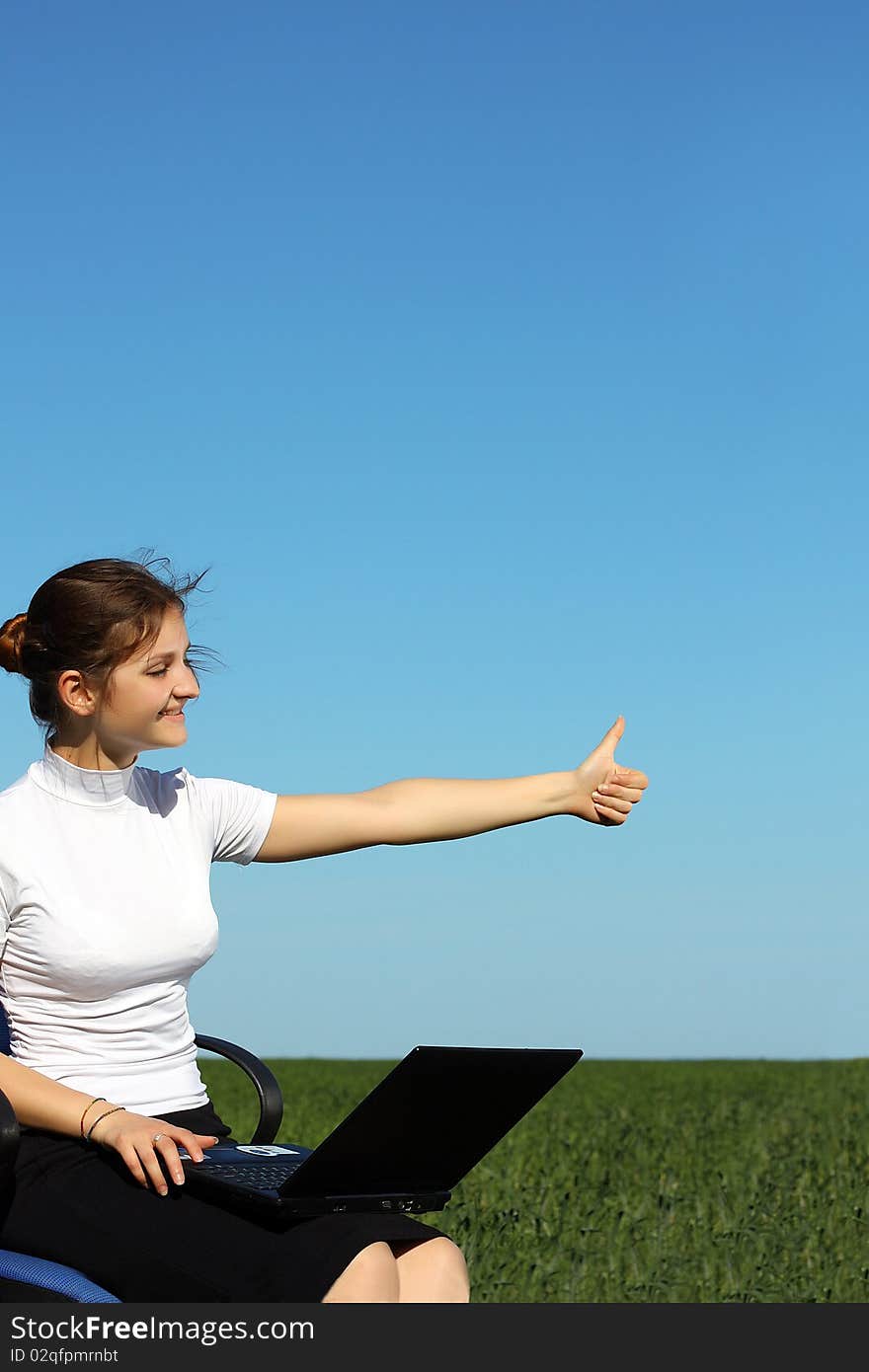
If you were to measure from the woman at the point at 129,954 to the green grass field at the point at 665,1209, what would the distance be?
368 cm

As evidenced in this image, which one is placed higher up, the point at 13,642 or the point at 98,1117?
the point at 13,642

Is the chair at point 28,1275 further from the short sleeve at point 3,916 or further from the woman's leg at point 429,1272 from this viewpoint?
the woman's leg at point 429,1272

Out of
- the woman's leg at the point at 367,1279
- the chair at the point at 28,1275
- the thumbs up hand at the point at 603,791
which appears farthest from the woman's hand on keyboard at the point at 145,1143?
the thumbs up hand at the point at 603,791

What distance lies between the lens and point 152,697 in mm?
3225

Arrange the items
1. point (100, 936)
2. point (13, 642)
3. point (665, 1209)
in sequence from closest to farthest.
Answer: point (100, 936) < point (13, 642) < point (665, 1209)

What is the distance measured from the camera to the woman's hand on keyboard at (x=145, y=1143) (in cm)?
288

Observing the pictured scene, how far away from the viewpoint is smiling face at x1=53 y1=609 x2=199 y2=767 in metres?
3.22

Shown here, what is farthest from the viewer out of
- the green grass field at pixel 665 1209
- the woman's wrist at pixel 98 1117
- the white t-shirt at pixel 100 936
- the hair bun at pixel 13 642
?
the green grass field at pixel 665 1209

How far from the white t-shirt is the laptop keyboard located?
0.99 ft

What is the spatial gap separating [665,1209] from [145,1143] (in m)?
5.68

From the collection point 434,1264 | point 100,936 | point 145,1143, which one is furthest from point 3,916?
point 434,1264

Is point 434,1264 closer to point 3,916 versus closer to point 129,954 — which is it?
point 129,954

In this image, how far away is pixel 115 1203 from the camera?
2.93 meters
